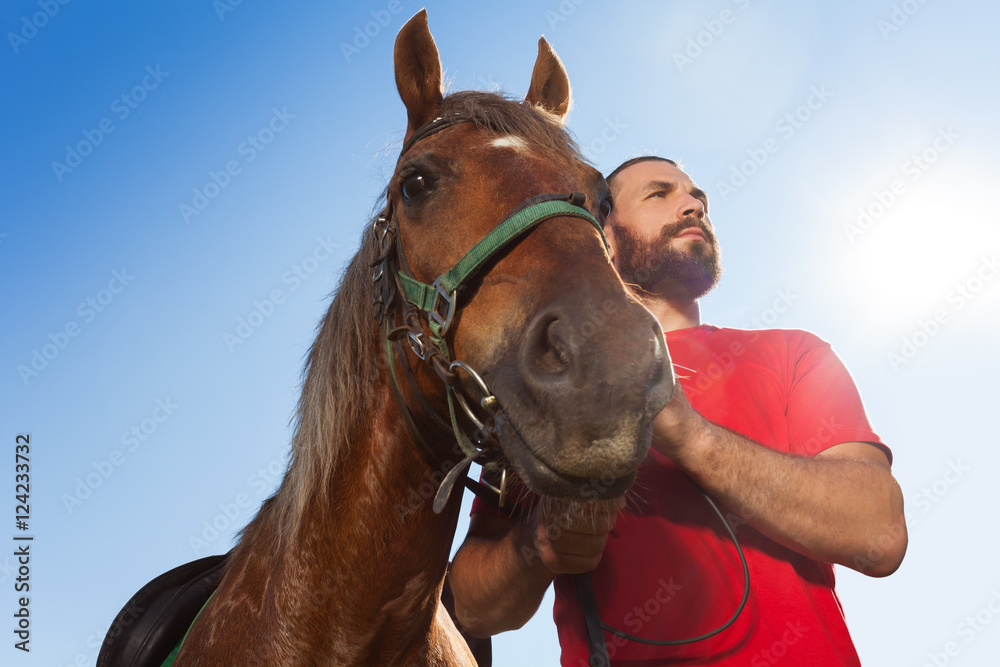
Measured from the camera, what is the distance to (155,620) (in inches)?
112

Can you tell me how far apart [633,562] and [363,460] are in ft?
3.54

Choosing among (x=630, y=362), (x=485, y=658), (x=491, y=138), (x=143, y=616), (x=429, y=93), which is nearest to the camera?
(x=630, y=362)

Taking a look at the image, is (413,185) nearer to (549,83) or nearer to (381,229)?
(381,229)

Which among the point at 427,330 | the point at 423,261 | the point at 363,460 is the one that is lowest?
the point at 363,460

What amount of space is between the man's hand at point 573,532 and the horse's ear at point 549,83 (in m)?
1.96

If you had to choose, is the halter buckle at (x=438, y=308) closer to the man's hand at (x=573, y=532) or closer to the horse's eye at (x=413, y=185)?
the horse's eye at (x=413, y=185)

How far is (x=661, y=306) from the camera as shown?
292cm

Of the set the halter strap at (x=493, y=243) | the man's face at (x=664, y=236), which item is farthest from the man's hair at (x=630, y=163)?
the halter strap at (x=493, y=243)

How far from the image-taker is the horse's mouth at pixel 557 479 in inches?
58.1

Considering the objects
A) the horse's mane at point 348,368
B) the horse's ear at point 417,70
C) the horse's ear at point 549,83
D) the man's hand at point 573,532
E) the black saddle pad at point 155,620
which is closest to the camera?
the man's hand at point 573,532

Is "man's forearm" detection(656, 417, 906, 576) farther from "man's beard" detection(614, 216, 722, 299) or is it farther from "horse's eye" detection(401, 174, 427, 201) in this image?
"horse's eye" detection(401, 174, 427, 201)

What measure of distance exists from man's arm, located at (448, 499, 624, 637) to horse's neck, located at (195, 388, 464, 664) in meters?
0.19

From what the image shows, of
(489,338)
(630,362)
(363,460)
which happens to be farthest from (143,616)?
(630,362)

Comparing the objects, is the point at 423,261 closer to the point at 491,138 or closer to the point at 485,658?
the point at 491,138
